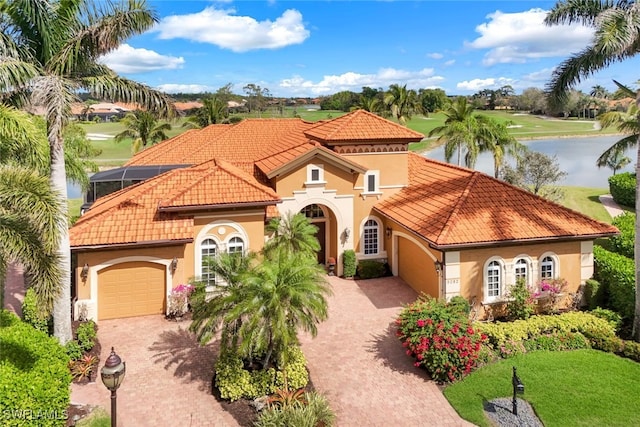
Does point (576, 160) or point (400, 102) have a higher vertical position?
point (400, 102)

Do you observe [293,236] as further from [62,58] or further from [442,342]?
[62,58]

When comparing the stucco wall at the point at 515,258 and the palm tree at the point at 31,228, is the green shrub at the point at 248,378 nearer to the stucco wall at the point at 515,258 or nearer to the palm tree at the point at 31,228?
the palm tree at the point at 31,228

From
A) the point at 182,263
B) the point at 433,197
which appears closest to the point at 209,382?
the point at 182,263

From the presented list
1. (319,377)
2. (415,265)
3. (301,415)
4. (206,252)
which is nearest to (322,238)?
(415,265)

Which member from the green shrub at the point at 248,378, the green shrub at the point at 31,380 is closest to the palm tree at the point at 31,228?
the green shrub at the point at 31,380

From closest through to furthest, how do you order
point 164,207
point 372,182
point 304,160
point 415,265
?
point 164,207
point 415,265
point 304,160
point 372,182

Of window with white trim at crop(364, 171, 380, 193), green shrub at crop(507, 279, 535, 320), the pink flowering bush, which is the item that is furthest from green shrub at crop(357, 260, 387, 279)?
the pink flowering bush

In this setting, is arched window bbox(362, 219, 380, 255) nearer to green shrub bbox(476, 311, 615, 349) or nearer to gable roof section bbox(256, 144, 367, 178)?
gable roof section bbox(256, 144, 367, 178)
